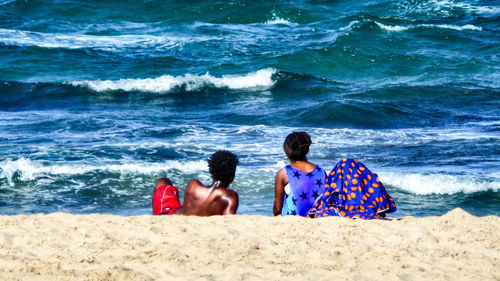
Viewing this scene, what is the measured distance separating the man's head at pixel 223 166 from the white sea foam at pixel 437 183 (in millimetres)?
3275

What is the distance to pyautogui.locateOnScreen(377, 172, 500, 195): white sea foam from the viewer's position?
315 inches

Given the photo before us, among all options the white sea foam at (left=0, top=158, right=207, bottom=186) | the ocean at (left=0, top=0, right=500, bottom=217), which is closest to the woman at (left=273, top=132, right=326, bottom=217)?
the ocean at (left=0, top=0, right=500, bottom=217)

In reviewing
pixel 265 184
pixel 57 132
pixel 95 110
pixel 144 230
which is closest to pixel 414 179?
pixel 265 184

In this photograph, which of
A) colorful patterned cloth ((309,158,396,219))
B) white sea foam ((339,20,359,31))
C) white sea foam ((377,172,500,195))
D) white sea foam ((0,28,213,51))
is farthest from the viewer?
white sea foam ((339,20,359,31))

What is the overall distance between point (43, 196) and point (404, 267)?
5112 millimetres

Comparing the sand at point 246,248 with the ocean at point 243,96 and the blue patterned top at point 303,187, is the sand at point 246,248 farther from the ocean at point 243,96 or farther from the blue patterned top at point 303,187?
the ocean at point 243,96

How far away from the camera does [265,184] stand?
334 inches

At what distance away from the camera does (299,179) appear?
5.69 meters

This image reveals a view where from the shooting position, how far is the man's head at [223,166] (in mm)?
5656

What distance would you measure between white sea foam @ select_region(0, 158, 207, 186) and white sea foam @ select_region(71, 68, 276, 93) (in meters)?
7.06

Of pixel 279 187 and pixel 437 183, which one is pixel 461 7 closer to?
pixel 437 183

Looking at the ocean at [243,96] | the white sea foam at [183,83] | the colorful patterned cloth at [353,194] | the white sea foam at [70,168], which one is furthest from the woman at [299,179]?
the white sea foam at [183,83]

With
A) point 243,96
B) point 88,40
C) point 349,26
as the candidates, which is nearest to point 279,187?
point 243,96

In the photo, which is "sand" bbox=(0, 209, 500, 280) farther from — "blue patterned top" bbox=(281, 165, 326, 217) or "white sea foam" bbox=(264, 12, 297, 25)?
"white sea foam" bbox=(264, 12, 297, 25)
